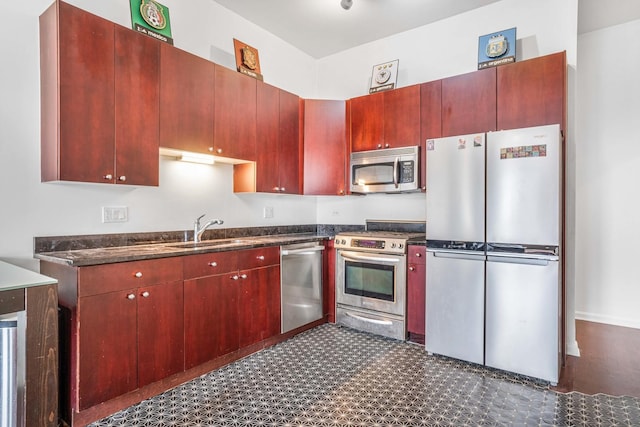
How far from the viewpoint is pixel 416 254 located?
10.4 ft

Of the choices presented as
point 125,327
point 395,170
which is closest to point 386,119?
point 395,170

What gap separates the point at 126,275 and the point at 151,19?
1.86 metres

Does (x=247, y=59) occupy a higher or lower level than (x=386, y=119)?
higher

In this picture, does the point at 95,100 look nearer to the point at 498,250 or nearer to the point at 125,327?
the point at 125,327

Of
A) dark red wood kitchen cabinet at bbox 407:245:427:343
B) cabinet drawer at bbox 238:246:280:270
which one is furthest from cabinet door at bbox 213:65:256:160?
dark red wood kitchen cabinet at bbox 407:245:427:343

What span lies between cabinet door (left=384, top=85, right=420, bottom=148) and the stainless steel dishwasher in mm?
1307

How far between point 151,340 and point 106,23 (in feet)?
6.58

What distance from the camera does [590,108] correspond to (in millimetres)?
3879

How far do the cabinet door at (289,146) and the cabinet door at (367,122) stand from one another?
0.59 meters

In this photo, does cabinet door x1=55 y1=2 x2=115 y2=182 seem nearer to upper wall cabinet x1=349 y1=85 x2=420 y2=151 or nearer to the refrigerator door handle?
upper wall cabinet x1=349 y1=85 x2=420 y2=151

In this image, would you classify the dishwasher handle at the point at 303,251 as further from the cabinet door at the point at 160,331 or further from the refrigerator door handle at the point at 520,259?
the refrigerator door handle at the point at 520,259

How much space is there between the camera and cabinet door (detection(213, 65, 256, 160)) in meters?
3.00

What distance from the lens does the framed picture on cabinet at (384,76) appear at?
3.82m

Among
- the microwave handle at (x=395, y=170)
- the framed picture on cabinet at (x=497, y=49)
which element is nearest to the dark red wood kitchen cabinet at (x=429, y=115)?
the microwave handle at (x=395, y=170)
